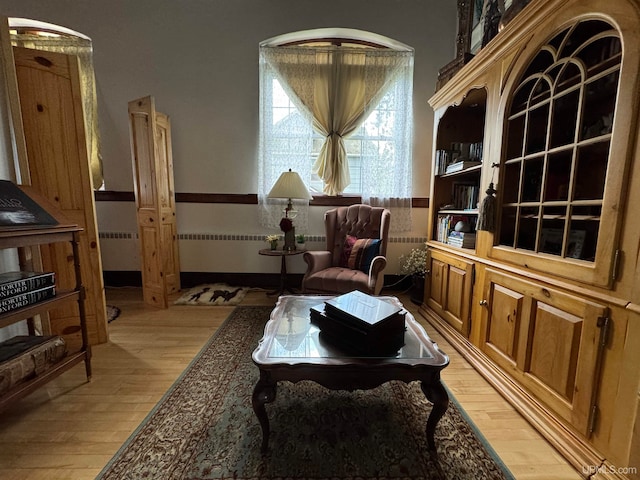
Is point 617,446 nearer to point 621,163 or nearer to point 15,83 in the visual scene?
point 621,163

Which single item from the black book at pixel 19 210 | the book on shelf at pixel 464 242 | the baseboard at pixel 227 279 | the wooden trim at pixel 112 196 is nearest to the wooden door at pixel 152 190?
the baseboard at pixel 227 279

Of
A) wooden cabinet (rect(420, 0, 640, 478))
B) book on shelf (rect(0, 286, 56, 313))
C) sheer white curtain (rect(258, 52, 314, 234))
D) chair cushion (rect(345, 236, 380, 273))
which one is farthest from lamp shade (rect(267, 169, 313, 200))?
book on shelf (rect(0, 286, 56, 313))

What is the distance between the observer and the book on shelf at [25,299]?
3.98 feet

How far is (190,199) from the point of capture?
3.29 metres

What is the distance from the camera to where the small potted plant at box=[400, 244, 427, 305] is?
296cm

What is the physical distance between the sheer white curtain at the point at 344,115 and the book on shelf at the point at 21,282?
208cm

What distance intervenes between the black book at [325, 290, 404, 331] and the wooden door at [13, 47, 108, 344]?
1774mm

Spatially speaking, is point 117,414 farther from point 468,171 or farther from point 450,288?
point 468,171

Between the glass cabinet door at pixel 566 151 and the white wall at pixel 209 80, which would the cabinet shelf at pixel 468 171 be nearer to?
the glass cabinet door at pixel 566 151

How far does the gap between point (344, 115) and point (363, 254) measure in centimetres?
167

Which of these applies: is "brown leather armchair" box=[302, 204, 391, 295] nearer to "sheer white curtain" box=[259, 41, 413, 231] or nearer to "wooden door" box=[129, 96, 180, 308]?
"sheer white curtain" box=[259, 41, 413, 231]

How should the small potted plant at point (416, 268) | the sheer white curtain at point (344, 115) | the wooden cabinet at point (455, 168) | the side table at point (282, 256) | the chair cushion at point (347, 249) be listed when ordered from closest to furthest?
the wooden cabinet at point (455, 168), the chair cushion at point (347, 249), the side table at point (282, 256), the small potted plant at point (416, 268), the sheer white curtain at point (344, 115)

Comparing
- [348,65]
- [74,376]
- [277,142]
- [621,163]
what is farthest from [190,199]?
[621,163]

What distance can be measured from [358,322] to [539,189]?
49.0 inches
